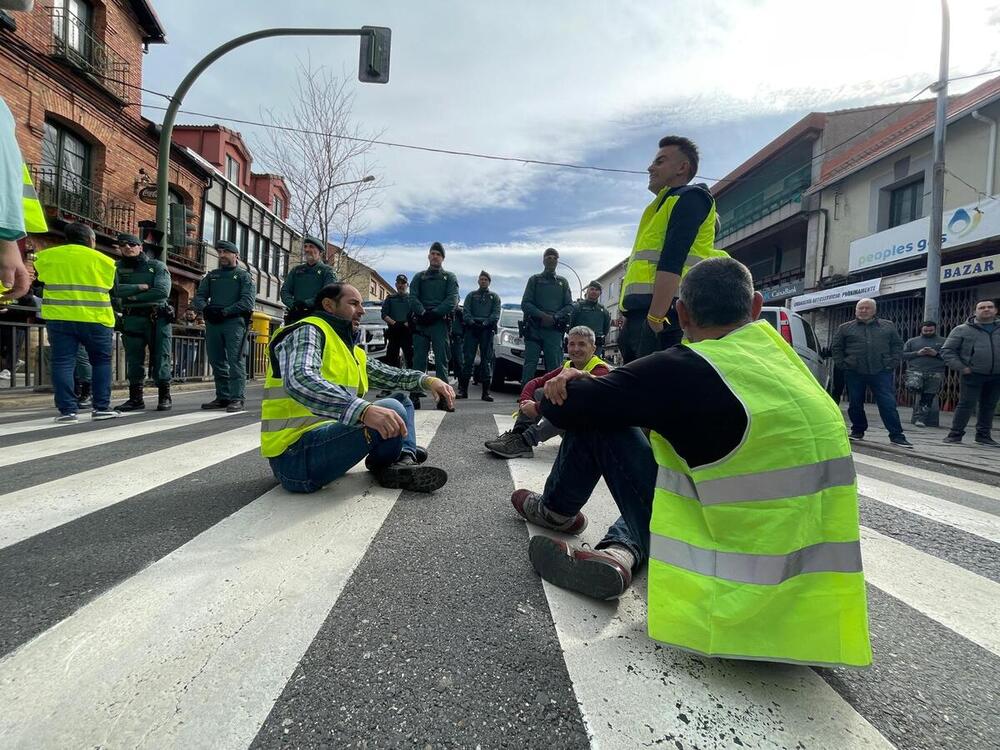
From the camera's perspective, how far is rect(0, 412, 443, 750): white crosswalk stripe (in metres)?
1.02

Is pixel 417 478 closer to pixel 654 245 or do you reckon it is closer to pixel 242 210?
pixel 654 245

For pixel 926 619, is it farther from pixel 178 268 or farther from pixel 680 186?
pixel 178 268

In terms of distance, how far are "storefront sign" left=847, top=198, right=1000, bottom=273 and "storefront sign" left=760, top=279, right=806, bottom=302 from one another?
9.16 feet

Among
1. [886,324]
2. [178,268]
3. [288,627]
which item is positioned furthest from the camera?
[178,268]

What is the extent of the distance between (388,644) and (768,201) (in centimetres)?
2309

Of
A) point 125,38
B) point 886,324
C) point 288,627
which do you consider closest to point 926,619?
point 288,627

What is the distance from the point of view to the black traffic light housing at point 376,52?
8523mm

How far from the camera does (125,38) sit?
1491 cm

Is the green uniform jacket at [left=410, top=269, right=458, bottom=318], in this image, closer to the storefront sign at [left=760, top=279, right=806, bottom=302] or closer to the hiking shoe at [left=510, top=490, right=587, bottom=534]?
the hiking shoe at [left=510, top=490, right=587, bottom=534]

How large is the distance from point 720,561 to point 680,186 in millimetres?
2247

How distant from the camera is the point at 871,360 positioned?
594 centimetres

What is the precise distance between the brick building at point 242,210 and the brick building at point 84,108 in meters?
3.70

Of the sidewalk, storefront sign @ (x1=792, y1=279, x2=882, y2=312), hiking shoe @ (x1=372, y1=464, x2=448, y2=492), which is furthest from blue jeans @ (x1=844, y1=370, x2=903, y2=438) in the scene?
storefront sign @ (x1=792, y1=279, x2=882, y2=312)

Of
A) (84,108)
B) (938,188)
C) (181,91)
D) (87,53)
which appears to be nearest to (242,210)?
(87,53)
